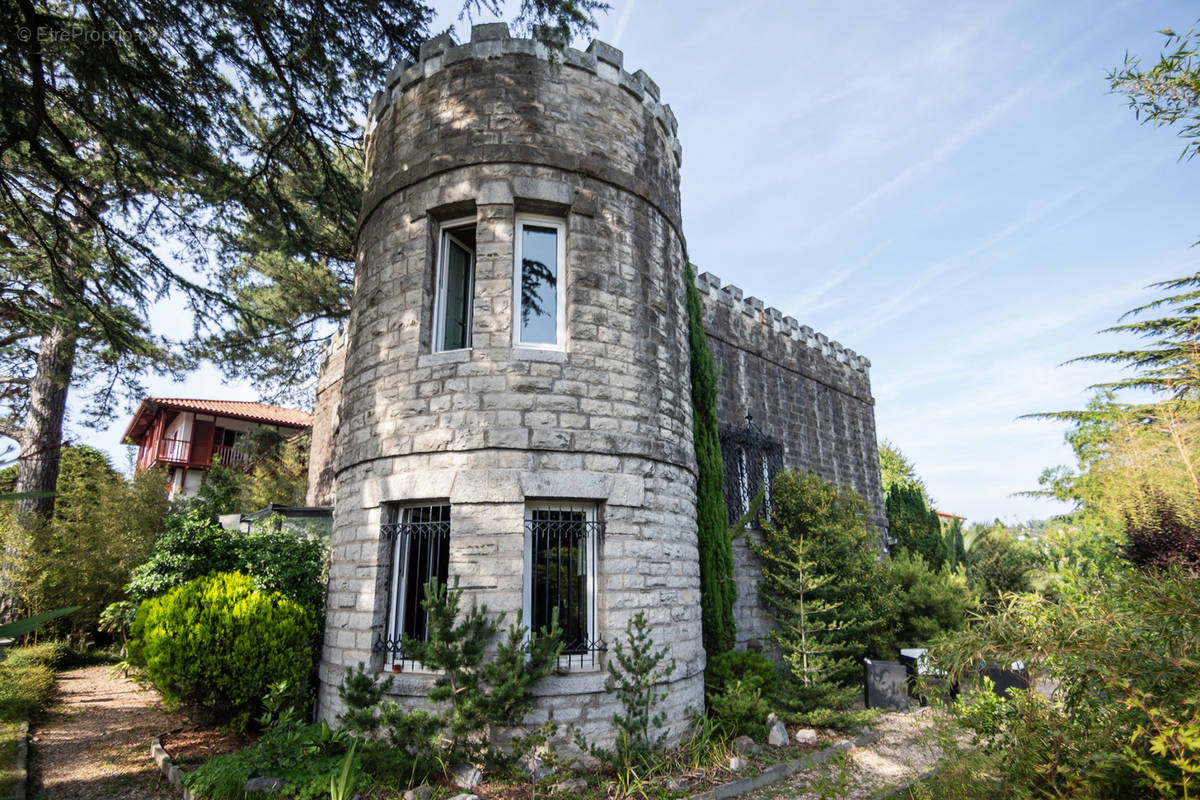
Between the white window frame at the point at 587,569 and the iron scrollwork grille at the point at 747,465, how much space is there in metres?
4.37

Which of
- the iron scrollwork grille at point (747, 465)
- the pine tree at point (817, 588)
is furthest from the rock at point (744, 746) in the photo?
the iron scrollwork grille at point (747, 465)

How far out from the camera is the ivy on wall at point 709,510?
7.52 meters

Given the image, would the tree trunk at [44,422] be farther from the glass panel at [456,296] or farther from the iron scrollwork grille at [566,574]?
the iron scrollwork grille at [566,574]

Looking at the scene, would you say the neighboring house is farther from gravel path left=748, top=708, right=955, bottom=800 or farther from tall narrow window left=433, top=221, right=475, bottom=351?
gravel path left=748, top=708, right=955, bottom=800

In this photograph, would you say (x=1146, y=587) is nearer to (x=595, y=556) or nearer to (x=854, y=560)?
(x=595, y=556)

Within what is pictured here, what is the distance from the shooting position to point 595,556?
606 cm

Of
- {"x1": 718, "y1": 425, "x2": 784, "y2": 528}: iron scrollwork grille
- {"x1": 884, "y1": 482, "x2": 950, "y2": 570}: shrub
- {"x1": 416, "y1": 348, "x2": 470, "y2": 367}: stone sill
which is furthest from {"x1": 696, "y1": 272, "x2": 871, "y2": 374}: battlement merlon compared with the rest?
{"x1": 416, "y1": 348, "x2": 470, "y2": 367}: stone sill

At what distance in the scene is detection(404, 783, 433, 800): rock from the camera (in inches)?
188

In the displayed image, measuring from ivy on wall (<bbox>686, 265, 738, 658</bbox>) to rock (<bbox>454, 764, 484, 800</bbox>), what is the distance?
3.16 metres

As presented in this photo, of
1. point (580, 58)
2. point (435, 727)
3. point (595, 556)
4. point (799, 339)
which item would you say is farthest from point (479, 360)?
point (799, 339)

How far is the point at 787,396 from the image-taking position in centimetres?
1306

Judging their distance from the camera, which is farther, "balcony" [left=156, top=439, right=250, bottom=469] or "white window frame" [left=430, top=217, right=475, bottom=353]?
"balcony" [left=156, top=439, right=250, bottom=469]

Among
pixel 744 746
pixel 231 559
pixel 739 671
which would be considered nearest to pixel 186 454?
pixel 231 559

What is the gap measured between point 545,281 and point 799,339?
8.96 metres
